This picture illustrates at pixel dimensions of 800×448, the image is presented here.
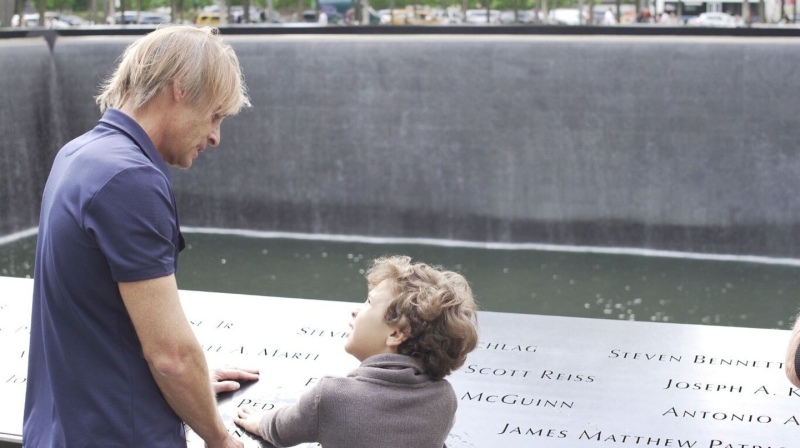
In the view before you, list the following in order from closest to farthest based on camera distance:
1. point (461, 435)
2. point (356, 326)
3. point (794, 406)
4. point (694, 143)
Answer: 1. point (356, 326)
2. point (461, 435)
3. point (794, 406)
4. point (694, 143)

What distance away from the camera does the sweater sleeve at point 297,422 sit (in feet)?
5.40

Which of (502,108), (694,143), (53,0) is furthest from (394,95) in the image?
(53,0)

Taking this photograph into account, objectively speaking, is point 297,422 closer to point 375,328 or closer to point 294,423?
point 294,423

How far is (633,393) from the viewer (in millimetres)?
2211

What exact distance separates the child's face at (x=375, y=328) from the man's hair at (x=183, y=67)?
411 millimetres

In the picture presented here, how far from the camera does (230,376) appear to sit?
2.20 m

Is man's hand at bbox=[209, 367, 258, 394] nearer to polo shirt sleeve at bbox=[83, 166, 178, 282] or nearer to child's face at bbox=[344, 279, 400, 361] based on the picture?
child's face at bbox=[344, 279, 400, 361]

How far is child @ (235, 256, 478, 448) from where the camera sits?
161 cm

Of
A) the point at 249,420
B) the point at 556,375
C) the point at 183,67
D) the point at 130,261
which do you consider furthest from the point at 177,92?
the point at 556,375

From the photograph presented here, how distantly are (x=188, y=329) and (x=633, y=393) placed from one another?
116 centimetres

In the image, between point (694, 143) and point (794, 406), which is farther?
point (694, 143)

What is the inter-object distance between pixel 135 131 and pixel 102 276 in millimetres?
211

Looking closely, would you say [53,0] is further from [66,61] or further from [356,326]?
[356,326]

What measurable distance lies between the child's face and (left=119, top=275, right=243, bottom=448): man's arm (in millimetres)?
295
